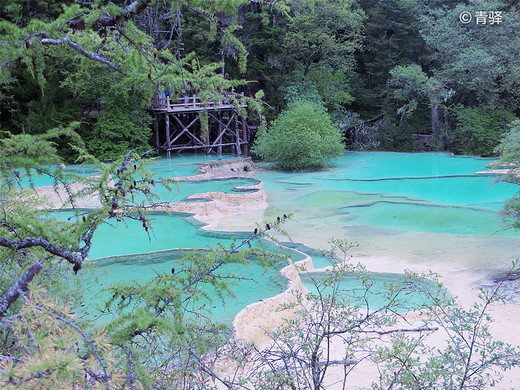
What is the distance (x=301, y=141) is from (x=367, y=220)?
7540 mm

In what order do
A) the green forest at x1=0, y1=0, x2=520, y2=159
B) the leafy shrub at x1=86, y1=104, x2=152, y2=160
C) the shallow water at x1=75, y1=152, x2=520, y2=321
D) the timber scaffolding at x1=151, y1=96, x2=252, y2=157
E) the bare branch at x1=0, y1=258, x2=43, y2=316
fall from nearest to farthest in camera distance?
the bare branch at x1=0, y1=258, x2=43, y2=316
the shallow water at x1=75, y1=152, x2=520, y2=321
the green forest at x1=0, y1=0, x2=520, y2=159
the leafy shrub at x1=86, y1=104, x2=152, y2=160
the timber scaffolding at x1=151, y1=96, x2=252, y2=157

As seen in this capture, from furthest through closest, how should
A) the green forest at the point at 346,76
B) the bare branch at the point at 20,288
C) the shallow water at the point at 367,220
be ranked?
the green forest at the point at 346,76 < the shallow water at the point at 367,220 < the bare branch at the point at 20,288

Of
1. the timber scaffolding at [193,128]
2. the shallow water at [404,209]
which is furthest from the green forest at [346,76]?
the shallow water at [404,209]

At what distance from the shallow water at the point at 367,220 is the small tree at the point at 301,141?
63cm

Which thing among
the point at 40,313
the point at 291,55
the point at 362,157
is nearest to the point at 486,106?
the point at 362,157

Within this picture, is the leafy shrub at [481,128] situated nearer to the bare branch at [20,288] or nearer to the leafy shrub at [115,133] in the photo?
the leafy shrub at [115,133]

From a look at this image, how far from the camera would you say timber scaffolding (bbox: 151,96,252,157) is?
754 inches

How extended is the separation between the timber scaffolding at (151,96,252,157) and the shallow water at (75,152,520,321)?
1946 mm

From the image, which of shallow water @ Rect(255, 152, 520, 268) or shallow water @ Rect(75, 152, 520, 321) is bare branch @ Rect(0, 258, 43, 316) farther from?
shallow water @ Rect(255, 152, 520, 268)

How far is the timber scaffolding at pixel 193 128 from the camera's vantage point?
19.1 metres

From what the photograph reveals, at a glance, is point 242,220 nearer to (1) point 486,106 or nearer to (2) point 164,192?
(2) point 164,192

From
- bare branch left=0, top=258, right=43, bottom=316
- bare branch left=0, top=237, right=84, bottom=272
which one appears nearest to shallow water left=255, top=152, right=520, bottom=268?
bare branch left=0, top=237, right=84, bottom=272

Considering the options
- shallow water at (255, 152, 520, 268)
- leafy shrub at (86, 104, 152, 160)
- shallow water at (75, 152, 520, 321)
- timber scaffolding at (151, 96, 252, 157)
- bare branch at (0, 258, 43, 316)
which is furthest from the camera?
timber scaffolding at (151, 96, 252, 157)

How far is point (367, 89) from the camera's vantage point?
25500mm
